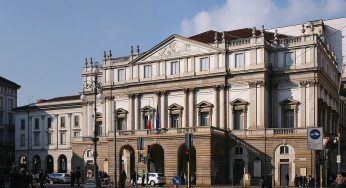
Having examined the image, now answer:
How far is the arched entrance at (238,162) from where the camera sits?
68.0 meters

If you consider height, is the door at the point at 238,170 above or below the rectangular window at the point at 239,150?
below

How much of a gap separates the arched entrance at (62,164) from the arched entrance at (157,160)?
90.5 ft

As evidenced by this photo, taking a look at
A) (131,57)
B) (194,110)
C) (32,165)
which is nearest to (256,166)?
(194,110)

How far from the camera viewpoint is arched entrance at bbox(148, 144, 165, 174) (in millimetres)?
70938

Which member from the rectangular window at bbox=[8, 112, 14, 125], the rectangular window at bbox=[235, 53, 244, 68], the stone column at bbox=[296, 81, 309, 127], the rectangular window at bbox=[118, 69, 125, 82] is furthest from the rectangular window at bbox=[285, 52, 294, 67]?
the rectangular window at bbox=[8, 112, 14, 125]

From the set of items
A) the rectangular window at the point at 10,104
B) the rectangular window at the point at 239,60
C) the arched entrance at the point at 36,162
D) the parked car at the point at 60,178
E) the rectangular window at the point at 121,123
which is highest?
the rectangular window at the point at 239,60

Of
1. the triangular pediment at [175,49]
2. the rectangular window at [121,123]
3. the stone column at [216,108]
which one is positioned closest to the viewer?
the stone column at [216,108]

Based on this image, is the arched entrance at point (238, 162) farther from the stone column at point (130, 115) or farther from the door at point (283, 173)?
the stone column at point (130, 115)

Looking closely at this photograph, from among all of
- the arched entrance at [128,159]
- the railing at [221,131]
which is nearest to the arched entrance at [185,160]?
the railing at [221,131]

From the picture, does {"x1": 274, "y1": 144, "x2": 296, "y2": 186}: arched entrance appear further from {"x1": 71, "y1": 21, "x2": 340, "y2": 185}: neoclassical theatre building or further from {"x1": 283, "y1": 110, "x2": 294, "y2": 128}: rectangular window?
{"x1": 283, "y1": 110, "x2": 294, "y2": 128}: rectangular window

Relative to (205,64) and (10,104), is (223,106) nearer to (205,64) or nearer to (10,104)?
(205,64)

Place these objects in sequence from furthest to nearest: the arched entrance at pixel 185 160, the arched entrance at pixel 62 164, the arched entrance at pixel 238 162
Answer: the arched entrance at pixel 62 164 → the arched entrance at pixel 238 162 → the arched entrance at pixel 185 160

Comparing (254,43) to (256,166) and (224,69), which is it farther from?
(256,166)

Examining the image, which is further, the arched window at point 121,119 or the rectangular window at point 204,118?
the arched window at point 121,119
